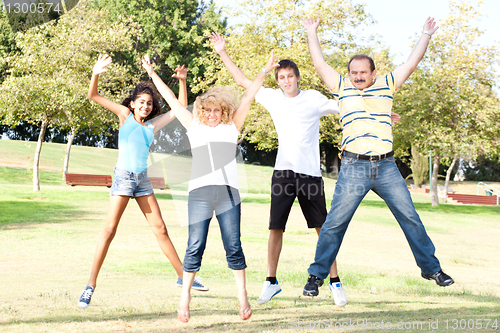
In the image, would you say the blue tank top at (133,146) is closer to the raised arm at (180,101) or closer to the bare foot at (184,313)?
the raised arm at (180,101)

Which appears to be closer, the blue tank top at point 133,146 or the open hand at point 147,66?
the open hand at point 147,66

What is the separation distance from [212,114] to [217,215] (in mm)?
1083

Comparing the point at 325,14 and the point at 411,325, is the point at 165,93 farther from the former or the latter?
the point at 325,14

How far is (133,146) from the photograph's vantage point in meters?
5.90

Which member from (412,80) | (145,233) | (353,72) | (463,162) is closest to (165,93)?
(353,72)

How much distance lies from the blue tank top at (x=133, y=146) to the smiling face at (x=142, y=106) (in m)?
0.14

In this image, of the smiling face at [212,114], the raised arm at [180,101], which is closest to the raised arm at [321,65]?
the smiling face at [212,114]

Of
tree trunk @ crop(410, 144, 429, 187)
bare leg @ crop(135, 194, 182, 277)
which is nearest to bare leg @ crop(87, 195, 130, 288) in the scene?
bare leg @ crop(135, 194, 182, 277)

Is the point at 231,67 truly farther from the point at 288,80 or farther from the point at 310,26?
the point at 310,26

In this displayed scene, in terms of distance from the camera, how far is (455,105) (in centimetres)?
2472

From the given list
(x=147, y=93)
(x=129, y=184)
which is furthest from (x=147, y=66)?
(x=129, y=184)

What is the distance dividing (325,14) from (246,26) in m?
4.22

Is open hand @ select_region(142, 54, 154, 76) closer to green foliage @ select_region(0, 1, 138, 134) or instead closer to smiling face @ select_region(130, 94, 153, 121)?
smiling face @ select_region(130, 94, 153, 121)

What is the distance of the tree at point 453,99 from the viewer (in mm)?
24438
